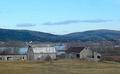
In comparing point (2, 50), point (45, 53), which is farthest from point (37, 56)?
point (2, 50)

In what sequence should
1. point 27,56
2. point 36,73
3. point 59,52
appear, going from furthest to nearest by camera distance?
1. point 59,52
2. point 27,56
3. point 36,73

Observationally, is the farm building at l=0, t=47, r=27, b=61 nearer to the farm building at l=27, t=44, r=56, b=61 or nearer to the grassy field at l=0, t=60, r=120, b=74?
the farm building at l=27, t=44, r=56, b=61

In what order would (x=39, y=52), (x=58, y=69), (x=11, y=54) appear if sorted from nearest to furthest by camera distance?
(x=58, y=69) → (x=11, y=54) → (x=39, y=52)

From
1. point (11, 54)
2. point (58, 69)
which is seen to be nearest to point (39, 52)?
point (11, 54)

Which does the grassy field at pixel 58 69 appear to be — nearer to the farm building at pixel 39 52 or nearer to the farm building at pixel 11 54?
the farm building at pixel 11 54

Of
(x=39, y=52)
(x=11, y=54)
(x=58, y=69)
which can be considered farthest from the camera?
(x=39, y=52)

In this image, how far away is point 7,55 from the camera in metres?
88.4

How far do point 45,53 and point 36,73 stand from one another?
164 feet

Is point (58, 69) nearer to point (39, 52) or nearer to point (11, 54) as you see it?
point (39, 52)

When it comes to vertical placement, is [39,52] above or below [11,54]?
above

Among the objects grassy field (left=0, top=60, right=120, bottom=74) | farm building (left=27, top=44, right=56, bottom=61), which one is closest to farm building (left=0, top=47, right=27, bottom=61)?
farm building (left=27, top=44, right=56, bottom=61)

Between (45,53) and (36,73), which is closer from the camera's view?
(36,73)

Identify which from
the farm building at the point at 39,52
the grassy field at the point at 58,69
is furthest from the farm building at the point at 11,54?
the grassy field at the point at 58,69

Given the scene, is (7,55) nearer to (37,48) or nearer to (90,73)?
(37,48)
